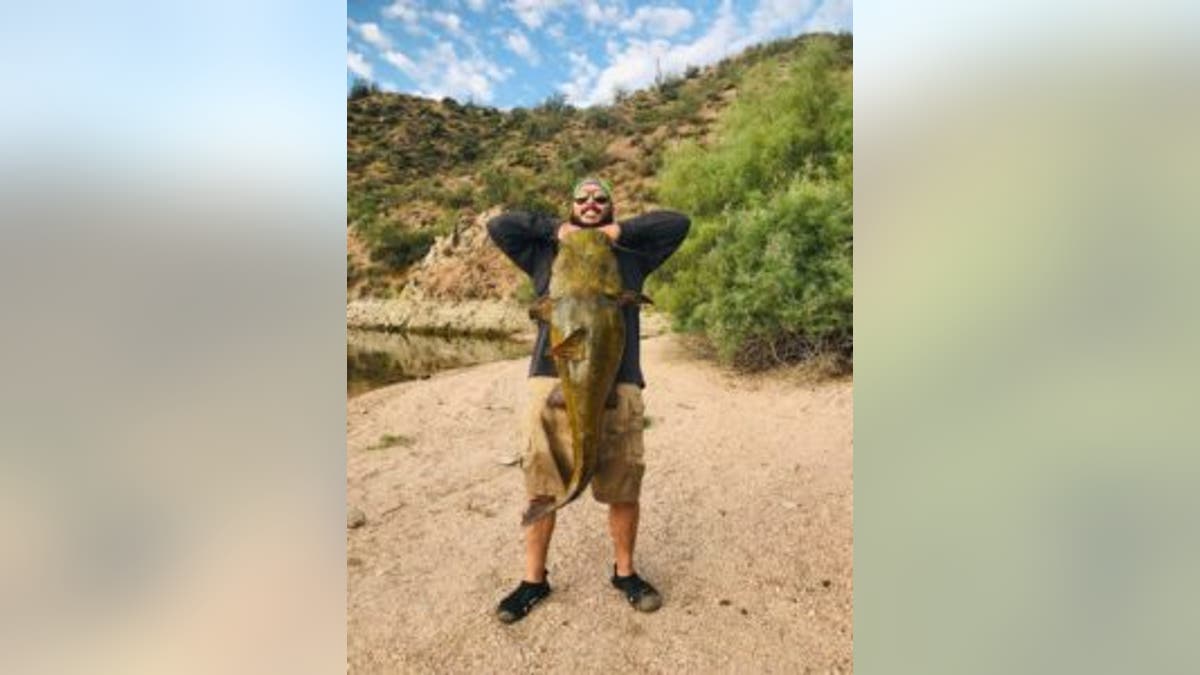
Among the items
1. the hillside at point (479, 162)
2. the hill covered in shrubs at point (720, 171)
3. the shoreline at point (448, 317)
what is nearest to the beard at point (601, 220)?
the hill covered in shrubs at point (720, 171)

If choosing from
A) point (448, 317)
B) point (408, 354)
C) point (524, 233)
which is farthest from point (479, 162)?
point (524, 233)

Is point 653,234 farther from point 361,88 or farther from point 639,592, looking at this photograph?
point 361,88

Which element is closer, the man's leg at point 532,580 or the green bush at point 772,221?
the man's leg at point 532,580

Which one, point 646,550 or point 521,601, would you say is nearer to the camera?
point 521,601

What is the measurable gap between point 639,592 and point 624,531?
26 centimetres

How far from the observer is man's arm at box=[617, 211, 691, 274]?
2393 millimetres

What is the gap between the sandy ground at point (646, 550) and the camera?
8.00ft

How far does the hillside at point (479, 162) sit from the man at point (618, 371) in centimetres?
262

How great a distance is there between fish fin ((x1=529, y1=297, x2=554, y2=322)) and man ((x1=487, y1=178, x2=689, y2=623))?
4cm

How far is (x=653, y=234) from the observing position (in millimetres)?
2414

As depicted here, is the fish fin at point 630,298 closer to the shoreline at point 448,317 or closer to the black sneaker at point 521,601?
the black sneaker at point 521,601
